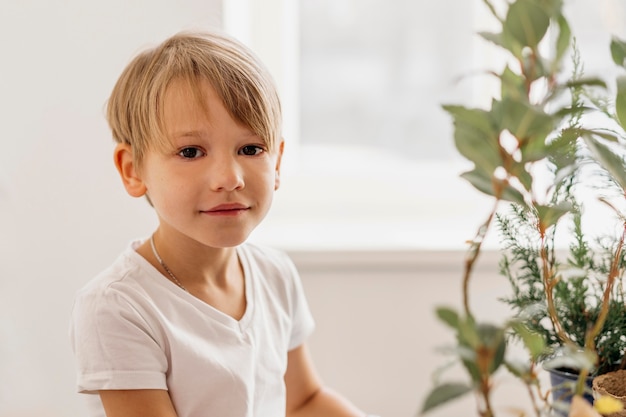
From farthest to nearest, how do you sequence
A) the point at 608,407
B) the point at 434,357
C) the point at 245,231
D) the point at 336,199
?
the point at 336,199, the point at 434,357, the point at 245,231, the point at 608,407

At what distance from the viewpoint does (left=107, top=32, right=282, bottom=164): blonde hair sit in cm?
101

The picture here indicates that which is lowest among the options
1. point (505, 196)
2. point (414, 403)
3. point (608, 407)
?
point (414, 403)

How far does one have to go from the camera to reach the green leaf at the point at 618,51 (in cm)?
77

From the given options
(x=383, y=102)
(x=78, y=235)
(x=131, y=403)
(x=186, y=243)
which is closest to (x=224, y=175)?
Answer: (x=186, y=243)

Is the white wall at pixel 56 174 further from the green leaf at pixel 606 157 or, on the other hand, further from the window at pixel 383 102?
the green leaf at pixel 606 157

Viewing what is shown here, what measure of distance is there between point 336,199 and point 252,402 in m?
0.71

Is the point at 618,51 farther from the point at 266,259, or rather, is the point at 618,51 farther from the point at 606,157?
the point at 266,259

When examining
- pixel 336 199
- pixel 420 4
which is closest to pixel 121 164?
pixel 336 199

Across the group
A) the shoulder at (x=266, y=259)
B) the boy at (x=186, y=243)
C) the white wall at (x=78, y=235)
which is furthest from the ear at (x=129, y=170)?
the white wall at (x=78, y=235)

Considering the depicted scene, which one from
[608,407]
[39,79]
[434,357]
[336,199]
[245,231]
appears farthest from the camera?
[336,199]

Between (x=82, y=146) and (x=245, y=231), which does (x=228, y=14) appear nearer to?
(x=82, y=146)

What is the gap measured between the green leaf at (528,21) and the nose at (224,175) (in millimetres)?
488

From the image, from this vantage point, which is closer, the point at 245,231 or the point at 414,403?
the point at 245,231

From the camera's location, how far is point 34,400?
58.3 inches
